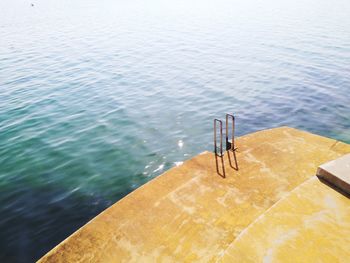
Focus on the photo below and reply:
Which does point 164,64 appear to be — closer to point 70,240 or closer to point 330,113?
point 330,113

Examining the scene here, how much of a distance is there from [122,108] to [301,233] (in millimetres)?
11759

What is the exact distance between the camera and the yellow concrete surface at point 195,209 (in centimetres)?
453

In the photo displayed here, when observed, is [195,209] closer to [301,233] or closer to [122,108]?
[301,233]

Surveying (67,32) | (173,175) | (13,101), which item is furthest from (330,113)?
(67,32)

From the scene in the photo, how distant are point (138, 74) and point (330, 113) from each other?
1365 cm

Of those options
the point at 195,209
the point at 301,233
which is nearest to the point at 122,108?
the point at 195,209

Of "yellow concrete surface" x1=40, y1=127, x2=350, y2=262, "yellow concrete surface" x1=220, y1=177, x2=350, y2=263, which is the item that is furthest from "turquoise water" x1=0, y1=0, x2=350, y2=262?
"yellow concrete surface" x1=220, y1=177, x2=350, y2=263

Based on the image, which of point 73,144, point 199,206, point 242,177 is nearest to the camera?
point 199,206

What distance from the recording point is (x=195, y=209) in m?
5.36

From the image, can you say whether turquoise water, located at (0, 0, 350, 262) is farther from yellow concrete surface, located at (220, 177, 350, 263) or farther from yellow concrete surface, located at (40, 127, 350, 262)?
yellow concrete surface, located at (220, 177, 350, 263)

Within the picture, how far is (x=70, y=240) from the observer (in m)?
4.86

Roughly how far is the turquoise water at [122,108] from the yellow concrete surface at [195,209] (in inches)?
95.5

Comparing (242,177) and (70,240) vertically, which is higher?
(70,240)

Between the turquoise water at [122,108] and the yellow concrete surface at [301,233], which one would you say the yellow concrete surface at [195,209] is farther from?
the turquoise water at [122,108]
